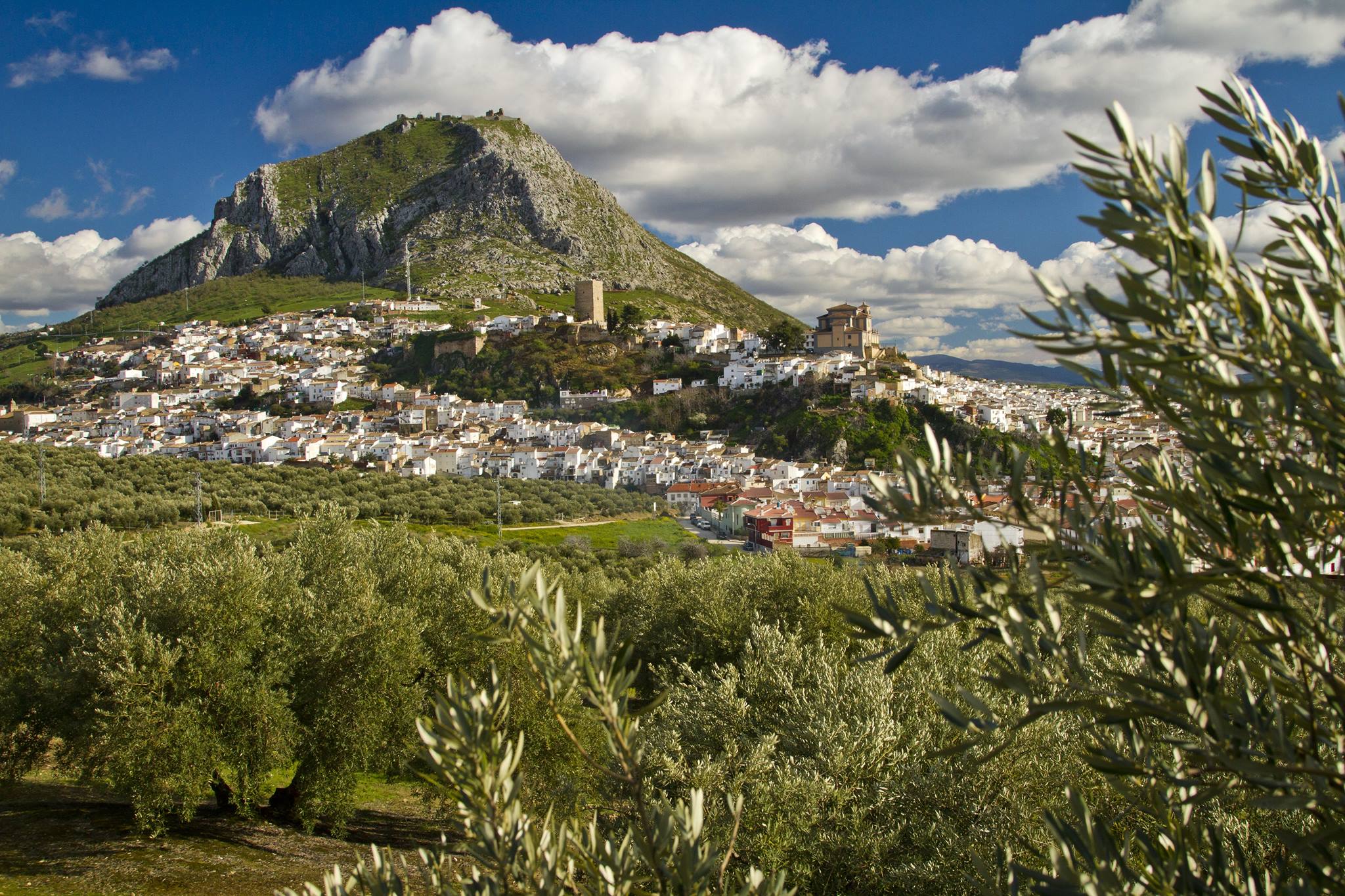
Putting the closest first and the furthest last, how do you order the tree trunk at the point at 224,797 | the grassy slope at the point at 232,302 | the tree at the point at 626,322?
the tree trunk at the point at 224,797, the tree at the point at 626,322, the grassy slope at the point at 232,302

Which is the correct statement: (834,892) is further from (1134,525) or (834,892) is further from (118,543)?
(118,543)

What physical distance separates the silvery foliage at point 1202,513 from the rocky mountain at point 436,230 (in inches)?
6065

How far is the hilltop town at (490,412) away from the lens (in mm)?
64375

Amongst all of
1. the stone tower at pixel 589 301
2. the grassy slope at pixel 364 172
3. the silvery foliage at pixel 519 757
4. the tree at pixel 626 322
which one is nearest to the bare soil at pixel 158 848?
the silvery foliage at pixel 519 757

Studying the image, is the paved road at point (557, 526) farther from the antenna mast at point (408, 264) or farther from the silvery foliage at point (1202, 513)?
the antenna mast at point (408, 264)

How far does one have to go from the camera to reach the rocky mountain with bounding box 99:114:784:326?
163625mm

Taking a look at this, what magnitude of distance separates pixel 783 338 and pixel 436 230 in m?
98.5

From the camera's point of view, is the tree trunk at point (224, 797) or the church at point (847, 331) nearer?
the tree trunk at point (224, 797)

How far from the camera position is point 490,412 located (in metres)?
99.6

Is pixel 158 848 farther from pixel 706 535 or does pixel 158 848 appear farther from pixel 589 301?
pixel 589 301

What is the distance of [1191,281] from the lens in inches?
82.4

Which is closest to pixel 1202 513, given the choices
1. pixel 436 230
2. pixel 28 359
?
pixel 28 359

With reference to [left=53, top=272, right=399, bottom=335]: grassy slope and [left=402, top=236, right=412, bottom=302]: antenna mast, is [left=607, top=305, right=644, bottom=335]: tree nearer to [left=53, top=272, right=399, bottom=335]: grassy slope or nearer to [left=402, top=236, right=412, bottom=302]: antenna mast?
[left=402, top=236, right=412, bottom=302]: antenna mast

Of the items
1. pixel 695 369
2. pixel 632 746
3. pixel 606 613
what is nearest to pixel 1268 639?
pixel 632 746
